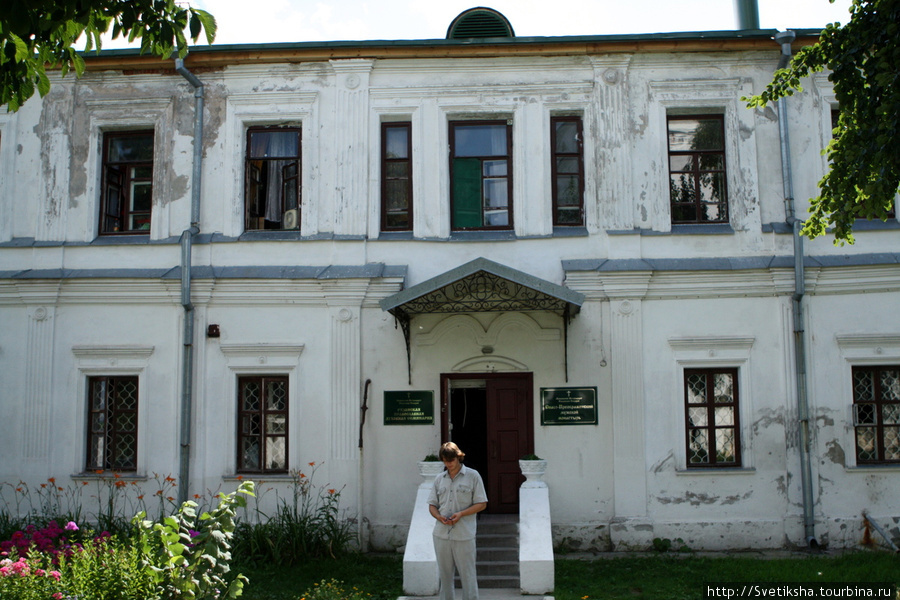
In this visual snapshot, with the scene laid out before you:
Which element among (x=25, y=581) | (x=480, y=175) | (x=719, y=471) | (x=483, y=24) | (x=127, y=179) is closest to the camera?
(x=25, y=581)

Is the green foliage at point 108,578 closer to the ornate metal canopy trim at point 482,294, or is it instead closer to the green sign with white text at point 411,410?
the ornate metal canopy trim at point 482,294

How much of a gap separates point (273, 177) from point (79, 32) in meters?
5.74

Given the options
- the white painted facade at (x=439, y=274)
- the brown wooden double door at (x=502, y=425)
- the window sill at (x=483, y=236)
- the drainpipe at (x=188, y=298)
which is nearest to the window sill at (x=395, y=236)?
the white painted facade at (x=439, y=274)

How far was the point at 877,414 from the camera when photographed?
10.7 meters

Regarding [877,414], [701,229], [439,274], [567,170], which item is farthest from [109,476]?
[877,414]

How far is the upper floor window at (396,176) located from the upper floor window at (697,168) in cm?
376

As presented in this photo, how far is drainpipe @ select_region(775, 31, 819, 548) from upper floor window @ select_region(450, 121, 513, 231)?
12.5ft

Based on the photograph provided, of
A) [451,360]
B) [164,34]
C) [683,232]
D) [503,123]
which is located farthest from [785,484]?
[164,34]

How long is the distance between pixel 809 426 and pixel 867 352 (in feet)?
4.24

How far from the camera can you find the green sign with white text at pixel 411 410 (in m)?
10.9

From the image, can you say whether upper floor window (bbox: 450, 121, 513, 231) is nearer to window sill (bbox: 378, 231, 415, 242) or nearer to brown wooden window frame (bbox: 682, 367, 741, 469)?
window sill (bbox: 378, 231, 415, 242)

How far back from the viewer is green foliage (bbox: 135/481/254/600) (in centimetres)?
582

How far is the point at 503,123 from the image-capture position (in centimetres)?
1150

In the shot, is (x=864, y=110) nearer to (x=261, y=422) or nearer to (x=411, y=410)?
(x=411, y=410)
